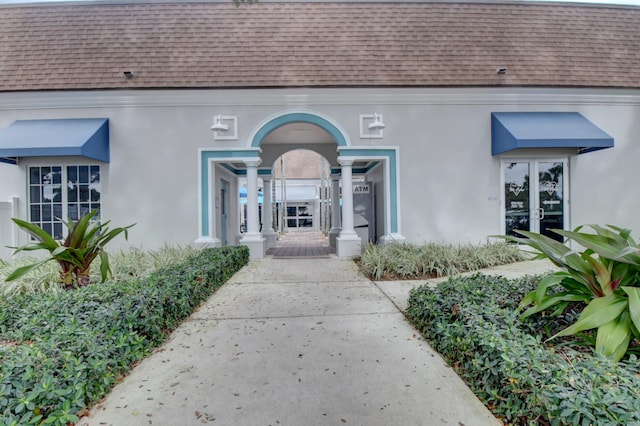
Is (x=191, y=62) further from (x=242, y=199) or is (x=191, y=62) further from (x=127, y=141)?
(x=242, y=199)

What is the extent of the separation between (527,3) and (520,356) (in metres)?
11.7

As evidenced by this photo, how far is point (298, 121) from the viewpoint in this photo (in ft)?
31.4

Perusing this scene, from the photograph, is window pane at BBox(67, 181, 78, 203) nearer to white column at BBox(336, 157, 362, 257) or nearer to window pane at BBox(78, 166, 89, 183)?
window pane at BBox(78, 166, 89, 183)

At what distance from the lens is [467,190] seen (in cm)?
963

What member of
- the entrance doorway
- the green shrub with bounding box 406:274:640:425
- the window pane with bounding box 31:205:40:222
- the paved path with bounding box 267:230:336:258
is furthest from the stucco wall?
Result: the green shrub with bounding box 406:274:640:425

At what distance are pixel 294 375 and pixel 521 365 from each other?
5.92 feet

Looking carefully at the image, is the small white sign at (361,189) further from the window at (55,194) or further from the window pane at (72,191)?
the window pane at (72,191)

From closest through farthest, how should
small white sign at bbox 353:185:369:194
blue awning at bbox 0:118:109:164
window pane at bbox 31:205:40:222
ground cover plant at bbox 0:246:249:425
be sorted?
1. ground cover plant at bbox 0:246:249:425
2. blue awning at bbox 0:118:109:164
3. window pane at bbox 31:205:40:222
4. small white sign at bbox 353:185:369:194

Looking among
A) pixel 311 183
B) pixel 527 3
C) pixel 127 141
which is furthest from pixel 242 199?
pixel 527 3

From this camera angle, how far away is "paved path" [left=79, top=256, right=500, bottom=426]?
8.41ft

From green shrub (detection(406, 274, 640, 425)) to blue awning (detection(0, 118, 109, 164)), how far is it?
8.49m

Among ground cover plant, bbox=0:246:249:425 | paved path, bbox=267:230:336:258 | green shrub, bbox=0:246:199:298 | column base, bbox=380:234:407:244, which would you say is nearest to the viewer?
ground cover plant, bbox=0:246:249:425

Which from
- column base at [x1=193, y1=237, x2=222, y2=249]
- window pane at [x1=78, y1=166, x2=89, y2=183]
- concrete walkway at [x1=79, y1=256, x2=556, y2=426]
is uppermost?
window pane at [x1=78, y1=166, x2=89, y2=183]

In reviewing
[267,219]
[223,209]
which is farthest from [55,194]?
[267,219]
